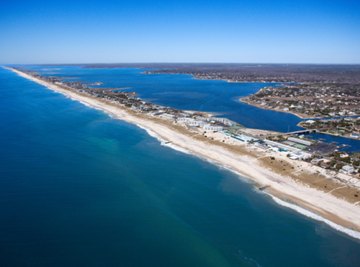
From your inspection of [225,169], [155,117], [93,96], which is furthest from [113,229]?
[93,96]

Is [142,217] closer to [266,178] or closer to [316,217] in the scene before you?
[266,178]

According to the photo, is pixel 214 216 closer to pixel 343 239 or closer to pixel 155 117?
pixel 343 239

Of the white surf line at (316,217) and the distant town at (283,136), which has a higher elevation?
the distant town at (283,136)

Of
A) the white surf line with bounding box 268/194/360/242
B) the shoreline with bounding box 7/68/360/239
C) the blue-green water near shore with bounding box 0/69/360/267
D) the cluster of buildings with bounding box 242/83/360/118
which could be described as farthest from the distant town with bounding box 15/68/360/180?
the cluster of buildings with bounding box 242/83/360/118

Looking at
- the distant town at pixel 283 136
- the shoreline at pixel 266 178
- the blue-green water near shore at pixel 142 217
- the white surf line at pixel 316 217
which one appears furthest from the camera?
the distant town at pixel 283 136

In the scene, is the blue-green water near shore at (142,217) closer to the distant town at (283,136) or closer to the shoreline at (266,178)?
the shoreline at (266,178)

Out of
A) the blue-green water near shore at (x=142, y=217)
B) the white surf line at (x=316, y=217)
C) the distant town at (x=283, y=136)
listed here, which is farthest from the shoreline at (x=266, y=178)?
the distant town at (x=283, y=136)
